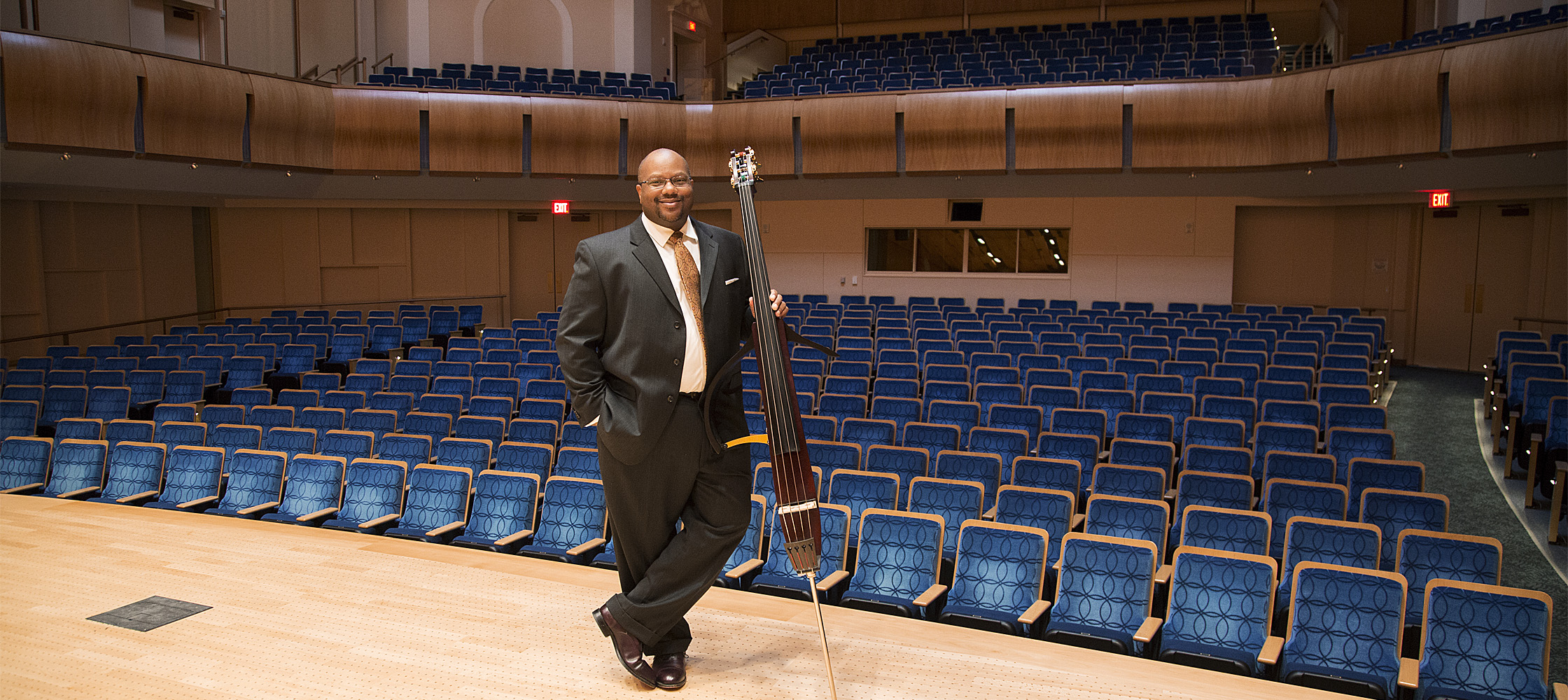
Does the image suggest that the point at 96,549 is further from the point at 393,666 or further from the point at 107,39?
the point at 107,39

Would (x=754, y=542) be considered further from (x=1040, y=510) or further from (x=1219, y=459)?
(x=1219, y=459)

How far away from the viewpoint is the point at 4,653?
2389 millimetres

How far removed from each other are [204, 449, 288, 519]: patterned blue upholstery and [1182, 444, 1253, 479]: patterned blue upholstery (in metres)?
4.80

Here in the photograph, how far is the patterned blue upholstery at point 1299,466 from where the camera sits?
15.9 ft

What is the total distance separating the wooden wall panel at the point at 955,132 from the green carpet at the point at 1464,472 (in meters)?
5.41

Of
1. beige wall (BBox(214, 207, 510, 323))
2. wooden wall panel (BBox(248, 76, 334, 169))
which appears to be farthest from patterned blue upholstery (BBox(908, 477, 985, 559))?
beige wall (BBox(214, 207, 510, 323))

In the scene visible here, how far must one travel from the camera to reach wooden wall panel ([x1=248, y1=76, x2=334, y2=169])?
11195mm

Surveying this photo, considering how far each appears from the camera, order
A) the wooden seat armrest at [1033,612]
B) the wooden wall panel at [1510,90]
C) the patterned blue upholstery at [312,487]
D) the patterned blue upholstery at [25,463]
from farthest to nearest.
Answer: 1. the wooden wall panel at [1510,90]
2. the patterned blue upholstery at [25,463]
3. the patterned blue upholstery at [312,487]
4. the wooden seat armrest at [1033,612]

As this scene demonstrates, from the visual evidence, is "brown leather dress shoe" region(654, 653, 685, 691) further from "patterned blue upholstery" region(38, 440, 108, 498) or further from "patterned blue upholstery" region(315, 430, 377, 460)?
"patterned blue upholstery" region(38, 440, 108, 498)

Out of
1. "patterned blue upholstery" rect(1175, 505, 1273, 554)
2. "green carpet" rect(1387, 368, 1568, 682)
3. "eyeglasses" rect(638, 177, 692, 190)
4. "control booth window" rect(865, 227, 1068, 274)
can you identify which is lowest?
"green carpet" rect(1387, 368, 1568, 682)

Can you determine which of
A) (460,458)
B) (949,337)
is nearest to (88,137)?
(460,458)

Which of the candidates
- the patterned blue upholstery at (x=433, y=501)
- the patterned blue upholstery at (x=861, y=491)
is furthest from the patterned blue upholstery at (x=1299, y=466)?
the patterned blue upholstery at (x=433, y=501)

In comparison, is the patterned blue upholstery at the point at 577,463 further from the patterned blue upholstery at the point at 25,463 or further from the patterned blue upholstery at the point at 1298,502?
the patterned blue upholstery at the point at 1298,502

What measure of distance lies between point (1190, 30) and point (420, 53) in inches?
Answer: 461
